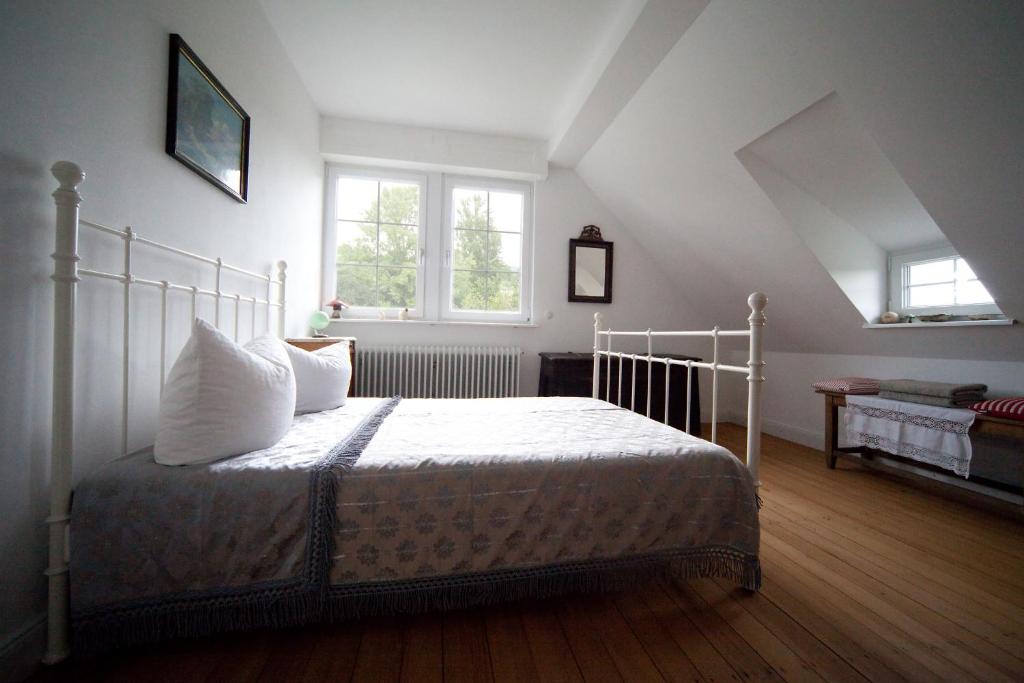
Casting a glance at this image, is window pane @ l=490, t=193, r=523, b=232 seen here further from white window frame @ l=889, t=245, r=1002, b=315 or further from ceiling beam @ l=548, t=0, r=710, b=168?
white window frame @ l=889, t=245, r=1002, b=315

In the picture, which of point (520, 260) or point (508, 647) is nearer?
point (508, 647)

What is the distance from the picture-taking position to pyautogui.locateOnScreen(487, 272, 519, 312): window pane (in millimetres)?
3348

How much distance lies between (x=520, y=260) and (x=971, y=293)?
9.24 feet

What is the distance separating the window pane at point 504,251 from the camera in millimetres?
3342

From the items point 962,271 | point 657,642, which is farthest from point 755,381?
point 962,271

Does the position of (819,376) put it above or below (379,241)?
below

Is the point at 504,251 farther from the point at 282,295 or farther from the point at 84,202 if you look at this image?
the point at 84,202

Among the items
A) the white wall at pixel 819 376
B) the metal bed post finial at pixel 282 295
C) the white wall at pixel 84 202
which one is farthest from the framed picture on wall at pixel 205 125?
the white wall at pixel 819 376

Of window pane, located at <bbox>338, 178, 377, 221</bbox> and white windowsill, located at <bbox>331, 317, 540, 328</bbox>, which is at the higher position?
window pane, located at <bbox>338, 178, 377, 221</bbox>

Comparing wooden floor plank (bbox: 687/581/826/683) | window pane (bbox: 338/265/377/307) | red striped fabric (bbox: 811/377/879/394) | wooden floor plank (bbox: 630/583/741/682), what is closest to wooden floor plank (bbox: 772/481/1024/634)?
wooden floor plank (bbox: 687/581/826/683)

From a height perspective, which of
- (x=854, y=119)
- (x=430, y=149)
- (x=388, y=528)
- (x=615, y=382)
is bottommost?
(x=388, y=528)

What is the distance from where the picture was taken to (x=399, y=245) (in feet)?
10.5

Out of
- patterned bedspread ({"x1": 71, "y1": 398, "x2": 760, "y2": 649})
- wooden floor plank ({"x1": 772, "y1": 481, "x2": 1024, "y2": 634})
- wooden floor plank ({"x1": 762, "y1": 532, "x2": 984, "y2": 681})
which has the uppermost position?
patterned bedspread ({"x1": 71, "y1": 398, "x2": 760, "y2": 649})

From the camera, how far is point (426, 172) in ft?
10.5
